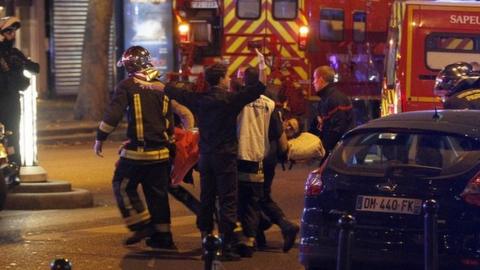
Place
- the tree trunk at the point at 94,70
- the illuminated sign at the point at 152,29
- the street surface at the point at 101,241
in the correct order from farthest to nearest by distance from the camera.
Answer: the illuminated sign at the point at 152,29, the tree trunk at the point at 94,70, the street surface at the point at 101,241

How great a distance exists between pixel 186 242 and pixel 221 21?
33.4ft

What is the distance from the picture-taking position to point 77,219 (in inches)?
503

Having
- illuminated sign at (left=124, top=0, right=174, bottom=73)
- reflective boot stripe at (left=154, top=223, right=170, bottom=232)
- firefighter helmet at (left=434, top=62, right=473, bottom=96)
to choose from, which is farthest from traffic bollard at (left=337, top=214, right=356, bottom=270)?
illuminated sign at (left=124, top=0, right=174, bottom=73)

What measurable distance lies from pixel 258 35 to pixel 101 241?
10.3 meters

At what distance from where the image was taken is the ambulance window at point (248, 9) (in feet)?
69.4

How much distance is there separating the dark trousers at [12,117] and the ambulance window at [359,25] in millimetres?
9990

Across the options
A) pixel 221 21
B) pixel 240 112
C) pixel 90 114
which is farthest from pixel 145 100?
pixel 90 114

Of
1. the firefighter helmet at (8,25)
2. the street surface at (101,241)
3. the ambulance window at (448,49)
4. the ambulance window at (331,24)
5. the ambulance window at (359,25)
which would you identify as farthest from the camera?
the ambulance window at (359,25)

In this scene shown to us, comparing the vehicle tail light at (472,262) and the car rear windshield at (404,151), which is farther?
the car rear windshield at (404,151)

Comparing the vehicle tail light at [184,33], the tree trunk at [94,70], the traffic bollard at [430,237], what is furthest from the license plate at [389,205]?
the tree trunk at [94,70]

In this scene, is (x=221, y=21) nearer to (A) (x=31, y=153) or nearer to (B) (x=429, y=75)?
(B) (x=429, y=75)

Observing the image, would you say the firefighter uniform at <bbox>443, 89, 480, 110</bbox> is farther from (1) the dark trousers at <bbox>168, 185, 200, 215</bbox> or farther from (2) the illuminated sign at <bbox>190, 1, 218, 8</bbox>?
(2) the illuminated sign at <bbox>190, 1, 218, 8</bbox>

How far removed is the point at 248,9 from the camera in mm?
21234

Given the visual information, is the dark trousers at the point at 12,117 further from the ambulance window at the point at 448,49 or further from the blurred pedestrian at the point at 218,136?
the ambulance window at the point at 448,49
